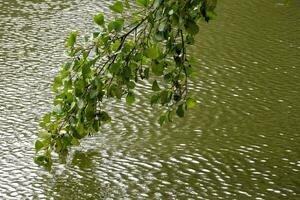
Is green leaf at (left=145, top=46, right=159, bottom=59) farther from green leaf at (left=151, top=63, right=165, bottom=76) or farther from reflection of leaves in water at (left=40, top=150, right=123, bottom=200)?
reflection of leaves in water at (left=40, top=150, right=123, bottom=200)

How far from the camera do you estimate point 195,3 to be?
3.44m

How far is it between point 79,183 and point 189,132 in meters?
1.41

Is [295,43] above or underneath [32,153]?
above

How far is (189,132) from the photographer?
6355mm

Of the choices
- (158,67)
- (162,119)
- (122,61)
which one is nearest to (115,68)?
(122,61)

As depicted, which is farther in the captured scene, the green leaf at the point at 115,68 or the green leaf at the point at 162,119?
the green leaf at the point at 162,119

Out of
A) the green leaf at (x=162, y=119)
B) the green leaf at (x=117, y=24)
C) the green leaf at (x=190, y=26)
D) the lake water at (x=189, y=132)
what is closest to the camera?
the green leaf at (x=190, y=26)

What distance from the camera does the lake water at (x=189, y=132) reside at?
5366 mm

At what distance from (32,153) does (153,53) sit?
9.20 feet

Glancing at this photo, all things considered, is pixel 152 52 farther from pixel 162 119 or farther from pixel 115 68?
pixel 162 119

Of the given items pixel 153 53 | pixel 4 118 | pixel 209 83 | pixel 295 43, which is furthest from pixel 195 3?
pixel 295 43

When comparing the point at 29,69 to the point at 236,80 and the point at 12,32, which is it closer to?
the point at 12,32

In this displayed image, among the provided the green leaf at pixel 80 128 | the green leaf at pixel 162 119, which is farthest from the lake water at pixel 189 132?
the green leaf at pixel 162 119

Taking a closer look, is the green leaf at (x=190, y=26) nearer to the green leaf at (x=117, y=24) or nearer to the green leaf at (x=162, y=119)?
the green leaf at (x=117, y=24)
